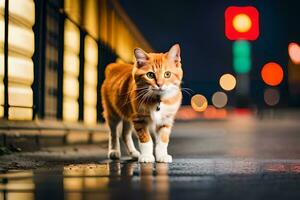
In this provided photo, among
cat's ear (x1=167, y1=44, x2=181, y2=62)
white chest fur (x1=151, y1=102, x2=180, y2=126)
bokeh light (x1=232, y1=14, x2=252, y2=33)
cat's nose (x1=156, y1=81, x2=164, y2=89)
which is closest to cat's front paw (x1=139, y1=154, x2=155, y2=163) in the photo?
white chest fur (x1=151, y1=102, x2=180, y2=126)

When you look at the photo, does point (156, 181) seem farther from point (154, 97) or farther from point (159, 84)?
point (154, 97)

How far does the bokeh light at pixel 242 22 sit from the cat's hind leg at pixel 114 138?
32.0m

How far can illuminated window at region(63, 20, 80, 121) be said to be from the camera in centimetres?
1611

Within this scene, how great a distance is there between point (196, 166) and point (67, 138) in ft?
23.4

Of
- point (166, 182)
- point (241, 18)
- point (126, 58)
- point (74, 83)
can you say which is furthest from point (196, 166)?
point (241, 18)

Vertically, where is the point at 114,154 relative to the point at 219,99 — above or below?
below

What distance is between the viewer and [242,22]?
42.2 meters

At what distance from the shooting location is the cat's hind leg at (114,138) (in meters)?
9.48

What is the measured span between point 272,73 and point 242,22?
150 ft

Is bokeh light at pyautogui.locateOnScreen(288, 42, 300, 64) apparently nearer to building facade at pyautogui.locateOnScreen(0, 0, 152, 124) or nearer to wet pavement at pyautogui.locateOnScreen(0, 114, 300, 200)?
building facade at pyautogui.locateOnScreen(0, 0, 152, 124)

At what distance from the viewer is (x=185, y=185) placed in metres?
6.09

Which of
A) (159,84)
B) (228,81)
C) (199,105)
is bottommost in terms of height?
(159,84)

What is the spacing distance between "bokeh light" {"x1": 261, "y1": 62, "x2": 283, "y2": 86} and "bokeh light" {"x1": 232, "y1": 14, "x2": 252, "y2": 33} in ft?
135

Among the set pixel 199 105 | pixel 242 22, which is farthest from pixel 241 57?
pixel 242 22
